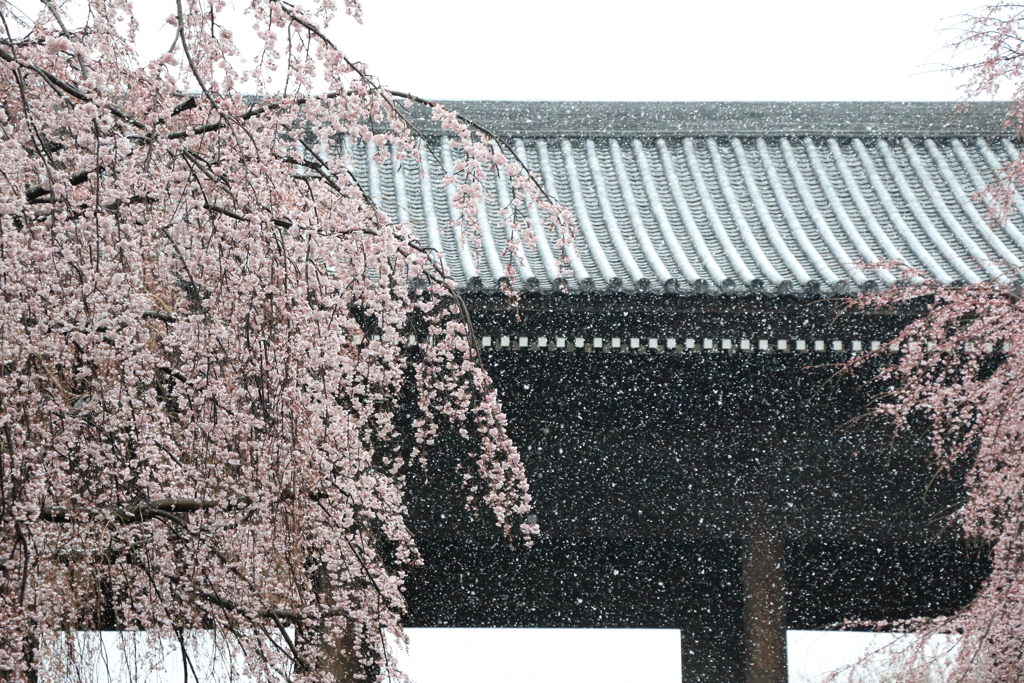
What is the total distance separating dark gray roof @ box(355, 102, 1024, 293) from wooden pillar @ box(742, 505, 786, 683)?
1.43 m

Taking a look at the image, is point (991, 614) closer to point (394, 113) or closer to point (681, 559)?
point (681, 559)

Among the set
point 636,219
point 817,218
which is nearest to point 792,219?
point 817,218

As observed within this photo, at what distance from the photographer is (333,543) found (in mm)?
2451

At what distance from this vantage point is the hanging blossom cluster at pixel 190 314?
80.4 inches

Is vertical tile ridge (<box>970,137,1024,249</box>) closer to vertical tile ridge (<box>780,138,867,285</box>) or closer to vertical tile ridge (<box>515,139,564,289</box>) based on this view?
vertical tile ridge (<box>780,138,867,285</box>)

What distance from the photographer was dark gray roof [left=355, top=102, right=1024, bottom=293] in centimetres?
586

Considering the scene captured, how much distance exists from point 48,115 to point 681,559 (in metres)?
4.62

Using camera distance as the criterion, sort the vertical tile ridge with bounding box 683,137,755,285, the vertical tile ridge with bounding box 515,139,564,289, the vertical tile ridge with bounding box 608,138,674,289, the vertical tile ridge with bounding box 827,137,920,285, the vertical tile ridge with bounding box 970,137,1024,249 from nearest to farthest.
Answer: the vertical tile ridge with bounding box 515,139,564,289
the vertical tile ridge with bounding box 608,138,674,289
the vertical tile ridge with bounding box 683,137,755,285
the vertical tile ridge with bounding box 827,137,920,285
the vertical tile ridge with bounding box 970,137,1024,249

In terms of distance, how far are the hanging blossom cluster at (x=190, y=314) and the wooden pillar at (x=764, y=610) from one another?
317cm

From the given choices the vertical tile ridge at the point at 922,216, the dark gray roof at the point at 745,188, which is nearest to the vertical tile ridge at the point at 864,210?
the dark gray roof at the point at 745,188

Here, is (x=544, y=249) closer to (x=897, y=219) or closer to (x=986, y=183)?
(x=897, y=219)

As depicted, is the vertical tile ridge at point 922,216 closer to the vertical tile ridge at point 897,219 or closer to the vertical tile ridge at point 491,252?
the vertical tile ridge at point 897,219

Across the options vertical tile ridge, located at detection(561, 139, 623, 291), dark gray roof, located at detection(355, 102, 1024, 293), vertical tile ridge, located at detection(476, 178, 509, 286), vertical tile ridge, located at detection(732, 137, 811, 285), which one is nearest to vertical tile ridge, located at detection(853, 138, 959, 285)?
dark gray roof, located at detection(355, 102, 1024, 293)

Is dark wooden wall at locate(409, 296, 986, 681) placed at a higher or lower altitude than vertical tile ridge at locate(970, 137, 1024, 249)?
lower
